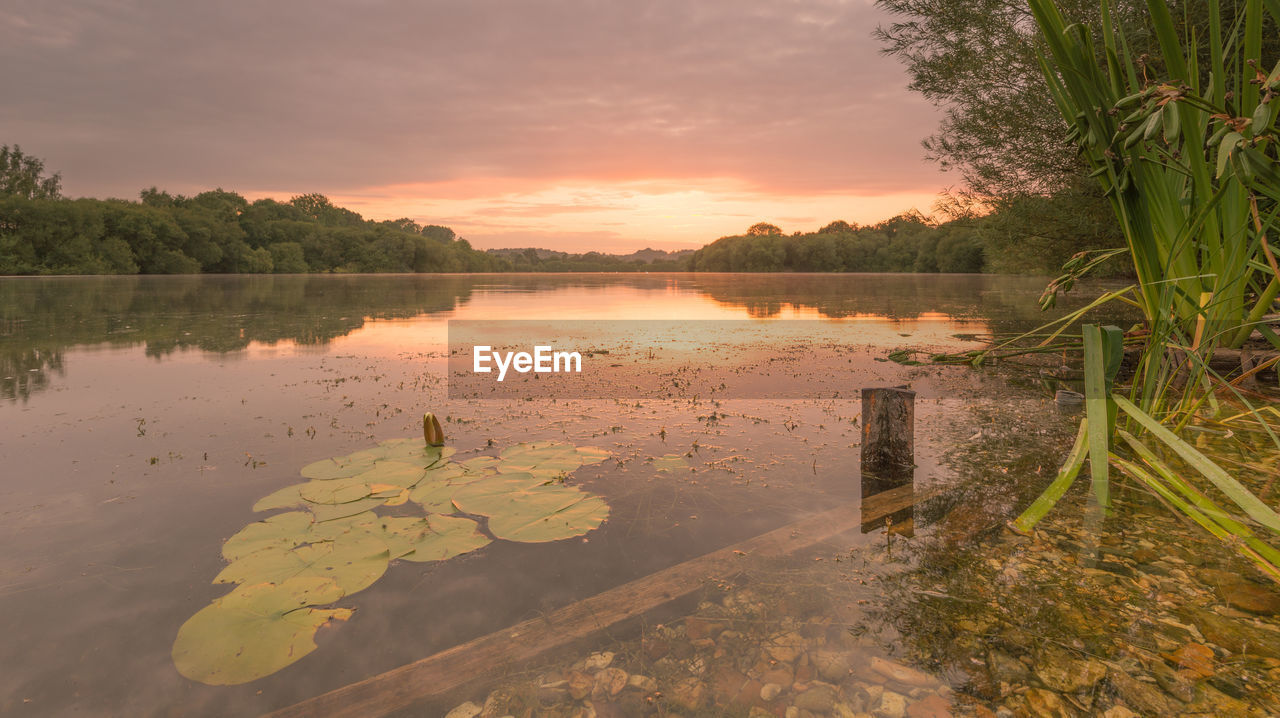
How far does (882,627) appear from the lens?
289 cm

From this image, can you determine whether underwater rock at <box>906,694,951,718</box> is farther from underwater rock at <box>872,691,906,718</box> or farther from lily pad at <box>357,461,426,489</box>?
lily pad at <box>357,461,426,489</box>

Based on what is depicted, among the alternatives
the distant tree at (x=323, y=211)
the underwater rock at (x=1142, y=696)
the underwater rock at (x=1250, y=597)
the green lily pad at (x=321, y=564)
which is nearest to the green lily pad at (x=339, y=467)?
the green lily pad at (x=321, y=564)

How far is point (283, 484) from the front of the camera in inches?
197

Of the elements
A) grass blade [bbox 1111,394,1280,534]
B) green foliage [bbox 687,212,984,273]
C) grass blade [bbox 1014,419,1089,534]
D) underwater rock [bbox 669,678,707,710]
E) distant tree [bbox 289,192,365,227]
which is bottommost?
underwater rock [bbox 669,678,707,710]

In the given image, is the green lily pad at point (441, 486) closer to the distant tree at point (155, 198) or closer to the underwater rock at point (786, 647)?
the underwater rock at point (786, 647)

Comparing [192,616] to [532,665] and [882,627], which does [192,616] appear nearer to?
[532,665]

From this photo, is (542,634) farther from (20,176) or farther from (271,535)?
(20,176)

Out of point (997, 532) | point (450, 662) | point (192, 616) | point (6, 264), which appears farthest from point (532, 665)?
point (6, 264)

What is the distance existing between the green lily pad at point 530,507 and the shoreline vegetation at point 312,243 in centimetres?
1371

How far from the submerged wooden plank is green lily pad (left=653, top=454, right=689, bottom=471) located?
1.49 m

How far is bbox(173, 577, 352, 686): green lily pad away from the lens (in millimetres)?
2762

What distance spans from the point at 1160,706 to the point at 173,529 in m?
5.64

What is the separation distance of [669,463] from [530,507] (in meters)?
1.51

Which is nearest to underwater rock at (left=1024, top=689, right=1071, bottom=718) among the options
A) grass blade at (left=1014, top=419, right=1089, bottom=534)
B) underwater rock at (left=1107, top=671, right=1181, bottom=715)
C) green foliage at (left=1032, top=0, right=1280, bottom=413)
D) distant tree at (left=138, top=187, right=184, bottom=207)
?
underwater rock at (left=1107, top=671, right=1181, bottom=715)
